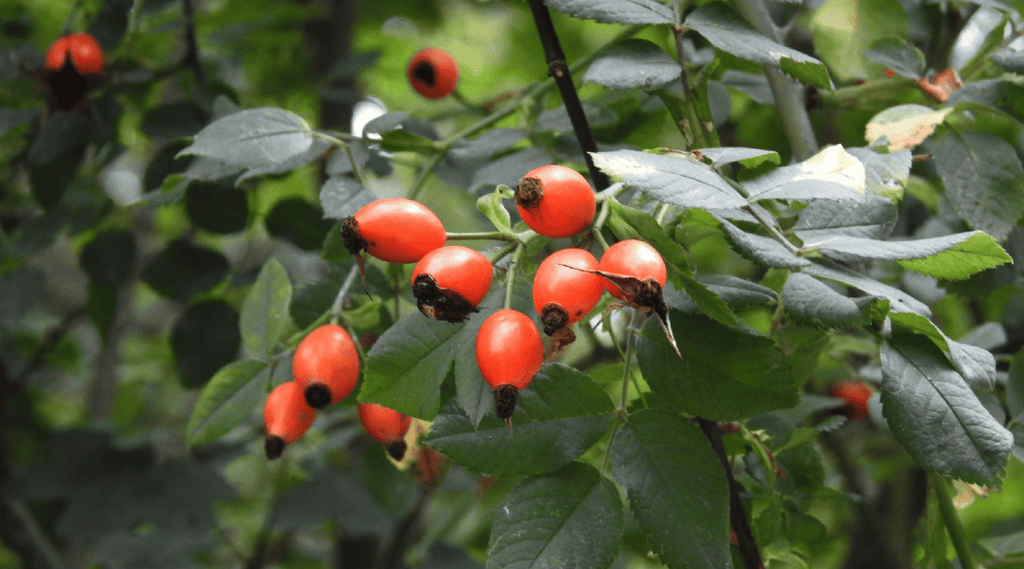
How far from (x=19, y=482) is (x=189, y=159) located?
3.92ft

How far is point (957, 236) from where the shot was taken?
0.71m

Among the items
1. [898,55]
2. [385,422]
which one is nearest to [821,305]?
[385,422]

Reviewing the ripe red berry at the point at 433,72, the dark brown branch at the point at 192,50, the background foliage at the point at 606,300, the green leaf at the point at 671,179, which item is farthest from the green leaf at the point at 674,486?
the dark brown branch at the point at 192,50

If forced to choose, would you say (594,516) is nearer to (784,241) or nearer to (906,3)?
(784,241)

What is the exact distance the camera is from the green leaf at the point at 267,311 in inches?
39.3

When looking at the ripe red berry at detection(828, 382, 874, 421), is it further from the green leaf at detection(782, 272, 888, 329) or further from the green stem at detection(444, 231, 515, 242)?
the green stem at detection(444, 231, 515, 242)

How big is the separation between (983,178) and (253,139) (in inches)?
38.9

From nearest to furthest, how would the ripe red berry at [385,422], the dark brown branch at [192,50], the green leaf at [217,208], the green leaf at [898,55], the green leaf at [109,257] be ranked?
the ripe red berry at [385,422] < the green leaf at [898,55] < the green leaf at [217,208] < the dark brown branch at [192,50] < the green leaf at [109,257]

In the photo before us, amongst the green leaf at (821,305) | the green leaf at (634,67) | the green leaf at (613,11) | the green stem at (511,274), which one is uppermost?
the green leaf at (613,11)

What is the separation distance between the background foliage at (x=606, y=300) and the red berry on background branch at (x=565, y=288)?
0.21 ft

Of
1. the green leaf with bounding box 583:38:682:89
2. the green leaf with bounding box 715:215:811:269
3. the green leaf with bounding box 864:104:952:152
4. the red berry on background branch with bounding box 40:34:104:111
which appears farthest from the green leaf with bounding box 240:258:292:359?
the green leaf with bounding box 864:104:952:152

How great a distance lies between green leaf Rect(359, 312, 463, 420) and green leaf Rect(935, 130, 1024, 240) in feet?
2.42

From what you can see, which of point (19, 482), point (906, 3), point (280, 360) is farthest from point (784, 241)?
point (19, 482)

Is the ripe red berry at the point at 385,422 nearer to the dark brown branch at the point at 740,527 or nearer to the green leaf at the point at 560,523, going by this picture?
the green leaf at the point at 560,523
